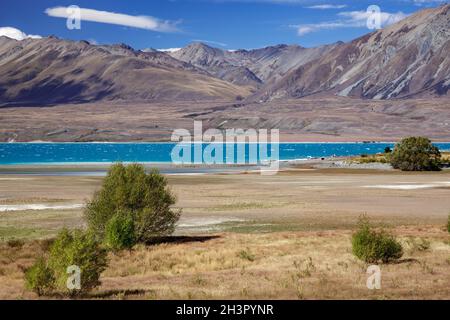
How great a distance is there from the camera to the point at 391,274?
2617 cm

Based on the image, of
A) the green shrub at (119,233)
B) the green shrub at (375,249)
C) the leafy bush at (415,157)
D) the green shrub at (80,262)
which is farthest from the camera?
the leafy bush at (415,157)

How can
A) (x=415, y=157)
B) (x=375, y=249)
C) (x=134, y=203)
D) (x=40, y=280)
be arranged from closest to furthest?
(x=40, y=280), (x=375, y=249), (x=134, y=203), (x=415, y=157)

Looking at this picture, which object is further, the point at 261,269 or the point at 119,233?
the point at 119,233

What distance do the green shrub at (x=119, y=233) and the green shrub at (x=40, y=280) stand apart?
12.6 metres

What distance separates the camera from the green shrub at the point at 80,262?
2302 cm

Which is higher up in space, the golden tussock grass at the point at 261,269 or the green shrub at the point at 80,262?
the green shrub at the point at 80,262

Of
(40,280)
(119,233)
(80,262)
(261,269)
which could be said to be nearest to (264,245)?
(261,269)

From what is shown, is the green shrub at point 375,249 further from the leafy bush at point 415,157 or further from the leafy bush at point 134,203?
the leafy bush at point 415,157

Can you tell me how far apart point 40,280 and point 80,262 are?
158cm

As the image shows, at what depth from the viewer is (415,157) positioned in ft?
363

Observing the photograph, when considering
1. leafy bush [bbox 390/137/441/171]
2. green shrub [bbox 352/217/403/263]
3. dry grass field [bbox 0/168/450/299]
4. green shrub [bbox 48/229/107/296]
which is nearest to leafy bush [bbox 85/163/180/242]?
dry grass field [bbox 0/168/450/299]

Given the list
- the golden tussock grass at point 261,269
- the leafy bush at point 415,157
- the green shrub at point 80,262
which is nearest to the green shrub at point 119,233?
the golden tussock grass at point 261,269

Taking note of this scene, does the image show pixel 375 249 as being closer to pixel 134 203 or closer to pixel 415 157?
pixel 134 203
